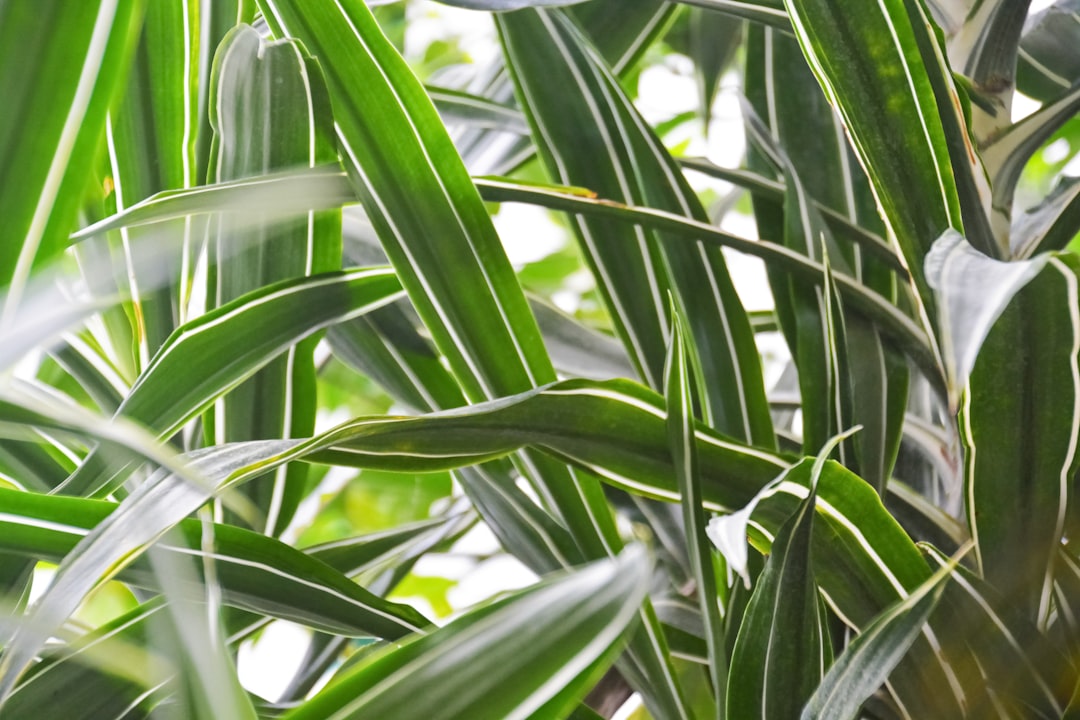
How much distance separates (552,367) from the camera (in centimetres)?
46

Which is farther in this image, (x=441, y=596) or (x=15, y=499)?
(x=441, y=596)

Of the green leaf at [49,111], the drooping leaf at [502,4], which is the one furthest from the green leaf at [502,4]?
the green leaf at [49,111]

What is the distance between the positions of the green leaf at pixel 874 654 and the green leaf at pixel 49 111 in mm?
285

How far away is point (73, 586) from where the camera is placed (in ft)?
0.89

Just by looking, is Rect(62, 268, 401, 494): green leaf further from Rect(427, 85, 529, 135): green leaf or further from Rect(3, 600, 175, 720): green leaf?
Rect(427, 85, 529, 135): green leaf

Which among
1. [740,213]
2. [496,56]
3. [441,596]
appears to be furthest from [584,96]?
[740,213]

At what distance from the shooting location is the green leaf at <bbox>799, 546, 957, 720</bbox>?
1.02 ft

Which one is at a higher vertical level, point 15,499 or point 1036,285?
point 15,499

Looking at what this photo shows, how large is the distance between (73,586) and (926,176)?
1.10 ft

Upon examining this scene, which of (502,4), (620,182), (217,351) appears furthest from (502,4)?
(217,351)

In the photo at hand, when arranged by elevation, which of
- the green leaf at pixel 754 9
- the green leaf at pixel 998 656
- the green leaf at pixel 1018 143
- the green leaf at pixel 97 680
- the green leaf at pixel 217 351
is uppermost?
the green leaf at pixel 217 351

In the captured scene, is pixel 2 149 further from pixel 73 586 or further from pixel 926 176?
pixel 926 176

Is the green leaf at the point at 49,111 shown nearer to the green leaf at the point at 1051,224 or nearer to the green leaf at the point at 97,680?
the green leaf at the point at 97,680

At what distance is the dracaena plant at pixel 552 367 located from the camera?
11.1 inches
